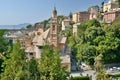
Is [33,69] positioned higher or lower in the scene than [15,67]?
lower

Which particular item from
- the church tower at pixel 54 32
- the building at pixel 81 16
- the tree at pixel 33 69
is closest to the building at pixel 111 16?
the building at pixel 81 16

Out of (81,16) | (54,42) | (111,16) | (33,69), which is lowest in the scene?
(33,69)

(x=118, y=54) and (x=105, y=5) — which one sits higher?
(x=105, y=5)

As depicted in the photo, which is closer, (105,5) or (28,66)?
(28,66)

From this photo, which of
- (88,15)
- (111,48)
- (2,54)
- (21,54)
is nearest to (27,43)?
(111,48)

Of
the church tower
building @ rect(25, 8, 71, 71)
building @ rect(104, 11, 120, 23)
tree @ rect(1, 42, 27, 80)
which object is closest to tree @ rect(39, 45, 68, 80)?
tree @ rect(1, 42, 27, 80)

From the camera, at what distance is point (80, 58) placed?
53.2m

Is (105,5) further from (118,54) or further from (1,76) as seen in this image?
(1,76)

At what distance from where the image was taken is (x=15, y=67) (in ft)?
100

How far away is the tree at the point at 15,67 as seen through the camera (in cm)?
2945

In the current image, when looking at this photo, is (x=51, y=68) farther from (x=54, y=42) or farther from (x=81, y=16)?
(x=81, y=16)

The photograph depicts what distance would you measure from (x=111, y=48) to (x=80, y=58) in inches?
218

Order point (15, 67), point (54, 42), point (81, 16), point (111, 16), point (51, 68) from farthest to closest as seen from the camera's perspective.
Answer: point (81, 16), point (111, 16), point (54, 42), point (15, 67), point (51, 68)

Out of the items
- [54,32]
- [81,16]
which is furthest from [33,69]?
[81,16]
